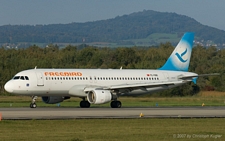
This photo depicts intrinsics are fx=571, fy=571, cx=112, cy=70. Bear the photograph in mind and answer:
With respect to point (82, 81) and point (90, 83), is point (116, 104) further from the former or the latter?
point (82, 81)

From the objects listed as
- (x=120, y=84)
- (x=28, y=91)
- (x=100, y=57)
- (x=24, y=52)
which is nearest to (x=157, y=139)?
(x=28, y=91)

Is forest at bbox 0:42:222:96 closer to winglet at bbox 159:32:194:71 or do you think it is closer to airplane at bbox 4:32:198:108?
winglet at bbox 159:32:194:71

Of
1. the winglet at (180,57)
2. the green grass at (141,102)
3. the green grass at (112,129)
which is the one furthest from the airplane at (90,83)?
the green grass at (112,129)

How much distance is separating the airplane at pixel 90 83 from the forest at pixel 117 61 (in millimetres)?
21919

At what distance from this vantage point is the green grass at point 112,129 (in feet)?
87.8

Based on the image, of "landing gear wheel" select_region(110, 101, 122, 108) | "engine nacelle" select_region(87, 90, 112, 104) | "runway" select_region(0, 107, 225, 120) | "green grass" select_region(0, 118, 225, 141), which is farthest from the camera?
"landing gear wheel" select_region(110, 101, 122, 108)

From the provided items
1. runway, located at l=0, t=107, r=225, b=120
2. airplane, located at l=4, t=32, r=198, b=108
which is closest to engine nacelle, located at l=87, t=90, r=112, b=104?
airplane, located at l=4, t=32, r=198, b=108

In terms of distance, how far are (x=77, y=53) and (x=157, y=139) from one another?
364 ft

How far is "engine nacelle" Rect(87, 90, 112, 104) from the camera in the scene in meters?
51.6

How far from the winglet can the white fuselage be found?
5.62 feet

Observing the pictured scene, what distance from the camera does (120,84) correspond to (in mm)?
56719

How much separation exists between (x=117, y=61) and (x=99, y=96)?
2920 inches

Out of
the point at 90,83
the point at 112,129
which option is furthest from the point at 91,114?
the point at 90,83

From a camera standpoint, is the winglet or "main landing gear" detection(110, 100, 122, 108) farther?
the winglet
